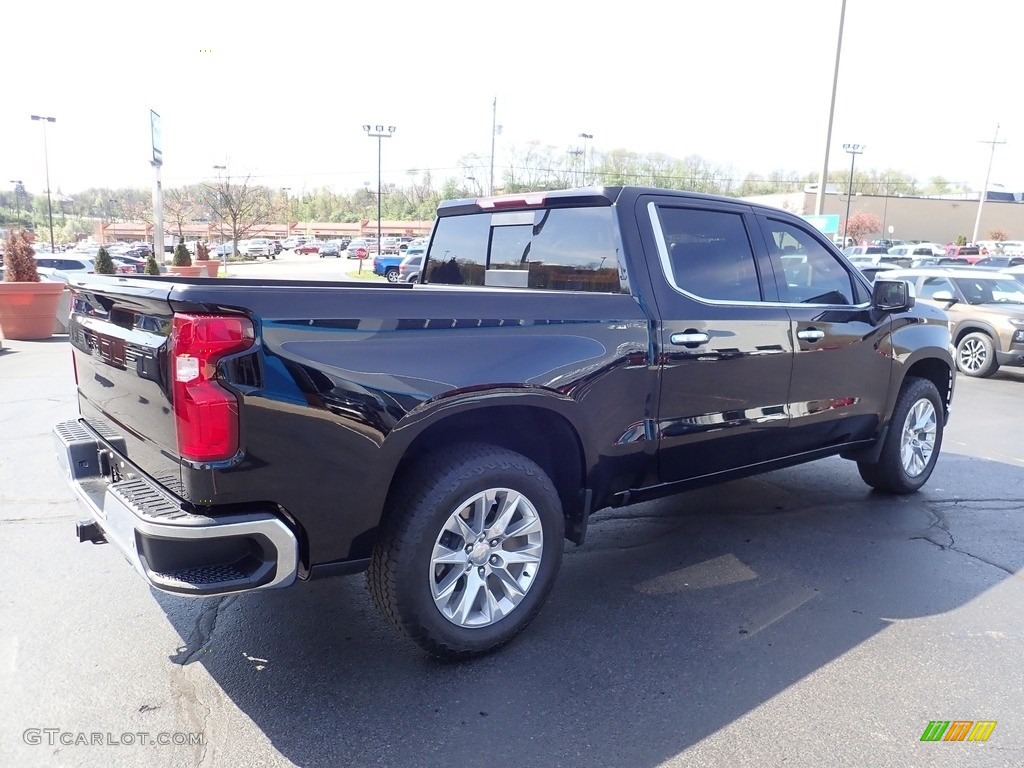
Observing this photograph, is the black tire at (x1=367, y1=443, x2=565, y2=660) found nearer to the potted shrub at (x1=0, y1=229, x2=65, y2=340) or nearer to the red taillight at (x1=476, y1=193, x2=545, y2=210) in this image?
the red taillight at (x1=476, y1=193, x2=545, y2=210)

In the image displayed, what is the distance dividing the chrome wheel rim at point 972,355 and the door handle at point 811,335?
29.0 feet

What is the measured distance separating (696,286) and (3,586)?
3819mm

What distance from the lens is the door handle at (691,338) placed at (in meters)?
3.62

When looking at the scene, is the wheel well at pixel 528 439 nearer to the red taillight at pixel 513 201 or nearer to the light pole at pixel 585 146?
the red taillight at pixel 513 201

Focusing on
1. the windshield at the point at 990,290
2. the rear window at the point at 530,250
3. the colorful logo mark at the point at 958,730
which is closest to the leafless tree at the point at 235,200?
the windshield at the point at 990,290

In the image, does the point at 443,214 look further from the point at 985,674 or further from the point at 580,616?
the point at 985,674

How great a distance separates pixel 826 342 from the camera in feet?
14.5

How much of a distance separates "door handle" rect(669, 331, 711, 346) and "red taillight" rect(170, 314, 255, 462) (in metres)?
2.02

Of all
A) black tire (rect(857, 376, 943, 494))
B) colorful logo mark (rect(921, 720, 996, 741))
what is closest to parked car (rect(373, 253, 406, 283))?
black tire (rect(857, 376, 943, 494))

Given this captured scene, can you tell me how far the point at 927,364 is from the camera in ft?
18.0

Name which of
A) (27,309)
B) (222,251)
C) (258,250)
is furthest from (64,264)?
(258,250)

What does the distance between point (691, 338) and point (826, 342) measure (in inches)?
48.7

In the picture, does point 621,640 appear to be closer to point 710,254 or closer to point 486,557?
point 486,557

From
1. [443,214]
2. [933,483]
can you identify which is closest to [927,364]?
[933,483]
